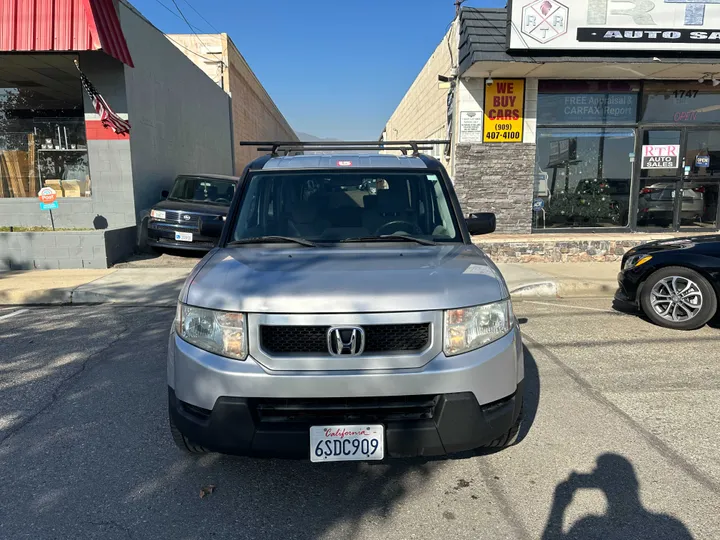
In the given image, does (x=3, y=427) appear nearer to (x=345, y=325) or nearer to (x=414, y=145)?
(x=345, y=325)

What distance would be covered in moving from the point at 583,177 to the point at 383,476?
10.8 meters

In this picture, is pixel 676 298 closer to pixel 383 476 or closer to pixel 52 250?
pixel 383 476

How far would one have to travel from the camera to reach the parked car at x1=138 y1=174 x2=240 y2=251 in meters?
10.1

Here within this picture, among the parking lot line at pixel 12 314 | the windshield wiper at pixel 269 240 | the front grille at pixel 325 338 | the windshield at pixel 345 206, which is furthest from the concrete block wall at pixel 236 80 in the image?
the front grille at pixel 325 338

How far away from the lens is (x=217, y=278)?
275cm

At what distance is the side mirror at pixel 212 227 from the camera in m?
3.85

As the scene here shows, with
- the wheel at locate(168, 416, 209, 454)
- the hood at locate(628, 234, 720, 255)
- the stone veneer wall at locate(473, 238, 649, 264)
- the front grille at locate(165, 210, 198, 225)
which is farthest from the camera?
the stone veneer wall at locate(473, 238, 649, 264)

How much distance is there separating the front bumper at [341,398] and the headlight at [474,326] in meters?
0.05

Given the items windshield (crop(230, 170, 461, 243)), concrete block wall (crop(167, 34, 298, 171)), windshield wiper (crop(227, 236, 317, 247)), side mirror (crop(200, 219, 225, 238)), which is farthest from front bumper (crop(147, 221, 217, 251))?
concrete block wall (crop(167, 34, 298, 171))

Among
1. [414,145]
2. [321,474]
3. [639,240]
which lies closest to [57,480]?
[321,474]

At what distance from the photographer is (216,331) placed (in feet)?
8.45

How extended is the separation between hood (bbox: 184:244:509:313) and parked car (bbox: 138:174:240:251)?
22.6 ft

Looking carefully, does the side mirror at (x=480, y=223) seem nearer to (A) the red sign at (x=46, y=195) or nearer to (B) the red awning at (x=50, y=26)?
(B) the red awning at (x=50, y=26)

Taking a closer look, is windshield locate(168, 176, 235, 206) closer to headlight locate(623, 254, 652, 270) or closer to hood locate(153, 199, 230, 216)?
hood locate(153, 199, 230, 216)
